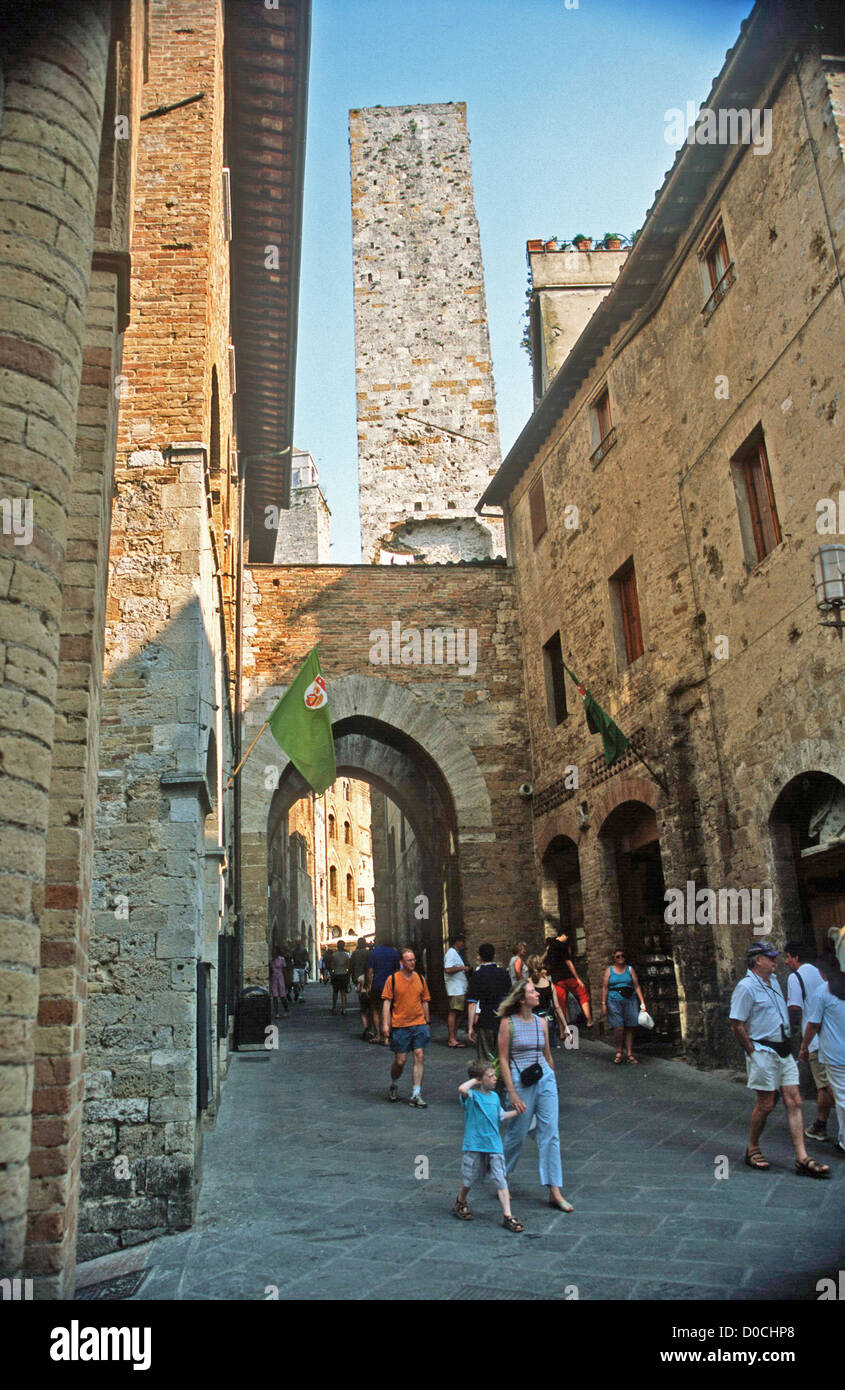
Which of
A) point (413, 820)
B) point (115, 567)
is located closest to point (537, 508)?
point (413, 820)

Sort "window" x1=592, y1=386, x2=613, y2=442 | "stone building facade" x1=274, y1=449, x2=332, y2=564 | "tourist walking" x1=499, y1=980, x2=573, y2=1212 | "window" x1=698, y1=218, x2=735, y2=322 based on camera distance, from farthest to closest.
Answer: "stone building facade" x1=274, y1=449, x2=332, y2=564 → "window" x1=592, y1=386, x2=613, y2=442 → "window" x1=698, y1=218, x2=735, y2=322 → "tourist walking" x1=499, y1=980, x2=573, y2=1212

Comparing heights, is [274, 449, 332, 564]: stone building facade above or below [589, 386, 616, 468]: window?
above

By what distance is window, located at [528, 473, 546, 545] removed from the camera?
13.5 meters

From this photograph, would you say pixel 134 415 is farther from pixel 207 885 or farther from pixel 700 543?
pixel 700 543

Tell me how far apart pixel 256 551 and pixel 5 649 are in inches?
572

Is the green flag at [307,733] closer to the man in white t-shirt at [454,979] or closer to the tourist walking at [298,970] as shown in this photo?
the man in white t-shirt at [454,979]

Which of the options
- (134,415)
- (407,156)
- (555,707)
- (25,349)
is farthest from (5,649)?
(407,156)

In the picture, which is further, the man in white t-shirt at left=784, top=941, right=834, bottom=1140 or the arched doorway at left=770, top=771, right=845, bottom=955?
the arched doorway at left=770, top=771, right=845, bottom=955

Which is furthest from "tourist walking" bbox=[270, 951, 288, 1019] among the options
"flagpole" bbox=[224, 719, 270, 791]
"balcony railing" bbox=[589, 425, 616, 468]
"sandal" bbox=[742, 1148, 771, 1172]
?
"sandal" bbox=[742, 1148, 771, 1172]

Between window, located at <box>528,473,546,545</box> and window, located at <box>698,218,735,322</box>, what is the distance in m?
4.54

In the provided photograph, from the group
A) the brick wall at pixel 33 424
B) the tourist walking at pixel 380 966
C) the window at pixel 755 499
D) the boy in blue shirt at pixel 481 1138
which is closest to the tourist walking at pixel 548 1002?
the tourist walking at pixel 380 966

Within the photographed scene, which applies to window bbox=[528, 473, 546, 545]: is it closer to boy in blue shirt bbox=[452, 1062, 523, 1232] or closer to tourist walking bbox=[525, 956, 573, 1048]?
tourist walking bbox=[525, 956, 573, 1048]

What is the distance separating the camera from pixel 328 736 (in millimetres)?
8703
